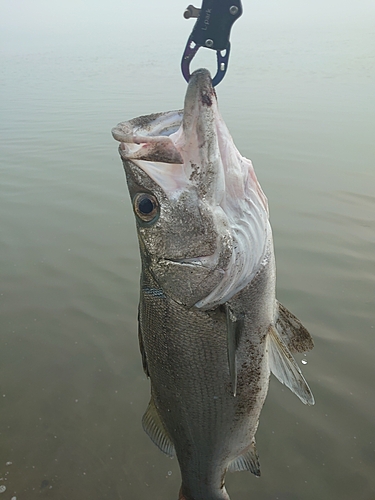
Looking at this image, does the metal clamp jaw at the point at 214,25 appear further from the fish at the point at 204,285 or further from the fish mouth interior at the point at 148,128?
the fish mouth interior at the point at 148,128

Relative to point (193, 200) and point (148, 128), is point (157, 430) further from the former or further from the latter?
point (148, 128)

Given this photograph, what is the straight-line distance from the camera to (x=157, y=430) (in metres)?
2.32

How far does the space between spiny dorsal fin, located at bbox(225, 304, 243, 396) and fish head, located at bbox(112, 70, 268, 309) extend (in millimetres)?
85

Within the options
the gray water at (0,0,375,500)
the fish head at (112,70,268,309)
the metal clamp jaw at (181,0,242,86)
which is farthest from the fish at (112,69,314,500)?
the gray water at (0,0,375,500)

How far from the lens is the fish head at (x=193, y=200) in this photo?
1726 mm

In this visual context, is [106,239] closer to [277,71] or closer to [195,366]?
[195,366]

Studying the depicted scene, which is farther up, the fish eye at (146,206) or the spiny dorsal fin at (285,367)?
the fish eye at (146,206)

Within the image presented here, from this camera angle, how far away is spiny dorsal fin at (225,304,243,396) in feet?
6.26

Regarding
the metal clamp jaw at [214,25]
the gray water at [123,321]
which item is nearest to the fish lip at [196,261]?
the metal clamp jaw at [214,25]

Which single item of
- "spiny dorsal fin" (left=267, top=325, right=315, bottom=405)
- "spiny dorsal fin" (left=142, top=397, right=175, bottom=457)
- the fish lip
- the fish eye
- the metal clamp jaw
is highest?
the metal clamp jaw

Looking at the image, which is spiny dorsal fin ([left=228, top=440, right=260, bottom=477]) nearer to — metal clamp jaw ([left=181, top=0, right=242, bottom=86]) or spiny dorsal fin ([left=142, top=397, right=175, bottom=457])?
spiny dorsal fin ([left=142, top=397, right=175, bottom=457])

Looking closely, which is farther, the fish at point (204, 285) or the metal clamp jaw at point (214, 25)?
the fish at point (204, 285)

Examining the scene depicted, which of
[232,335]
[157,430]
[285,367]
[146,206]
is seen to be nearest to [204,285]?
[232,335]

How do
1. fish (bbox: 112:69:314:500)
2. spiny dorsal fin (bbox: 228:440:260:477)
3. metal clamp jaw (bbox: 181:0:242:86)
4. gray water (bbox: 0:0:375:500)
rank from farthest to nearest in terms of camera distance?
gray water (bbox: 0:0:375:500) < spiny dorsal fin (bbox: 228:440:260:477) < fish (bbox: 112:69:314:500) < metal clamp jaw (bbox: 181:0:242:86)
